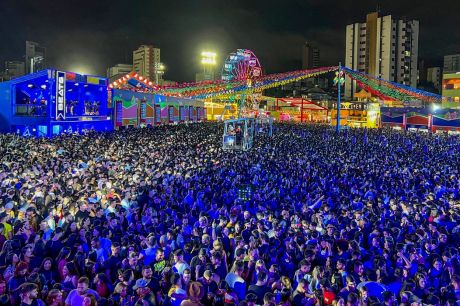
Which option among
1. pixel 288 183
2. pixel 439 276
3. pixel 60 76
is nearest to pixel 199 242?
pixel 439 276

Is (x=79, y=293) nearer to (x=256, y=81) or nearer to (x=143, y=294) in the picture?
(x=143, y=294)

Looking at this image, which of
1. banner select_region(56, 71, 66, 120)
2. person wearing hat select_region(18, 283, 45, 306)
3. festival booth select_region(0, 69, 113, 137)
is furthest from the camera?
festival booth select_region(0, 69, 113, 137)

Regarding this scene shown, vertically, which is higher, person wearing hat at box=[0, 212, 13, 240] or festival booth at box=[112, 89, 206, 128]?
festival booth at box=[112, 89, 206, 128]

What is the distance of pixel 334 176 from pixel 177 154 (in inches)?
292

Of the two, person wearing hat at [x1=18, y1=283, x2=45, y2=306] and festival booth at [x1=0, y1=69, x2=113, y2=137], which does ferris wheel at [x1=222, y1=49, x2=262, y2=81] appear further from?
person wearing hat at [x1=18, y1=283, x2=45, y2=306]

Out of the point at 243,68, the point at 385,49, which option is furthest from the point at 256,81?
the point at 385,49

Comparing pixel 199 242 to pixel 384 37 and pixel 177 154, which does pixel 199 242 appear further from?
pixel 384 37

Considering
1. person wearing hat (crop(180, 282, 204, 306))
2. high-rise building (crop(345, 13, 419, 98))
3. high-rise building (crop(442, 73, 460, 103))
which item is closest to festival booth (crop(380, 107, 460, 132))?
high-rise building (crop(442, 73, 460, 103))

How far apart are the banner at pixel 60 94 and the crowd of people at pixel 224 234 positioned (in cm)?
1244

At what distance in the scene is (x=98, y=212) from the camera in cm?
949

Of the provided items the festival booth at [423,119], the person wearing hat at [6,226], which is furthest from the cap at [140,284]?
the festival booth at [423,119]

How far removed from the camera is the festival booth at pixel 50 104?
27.7 metres

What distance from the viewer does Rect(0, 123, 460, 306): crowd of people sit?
5.81 metres

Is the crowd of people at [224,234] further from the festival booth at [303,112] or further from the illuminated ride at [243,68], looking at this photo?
the festival booth at [303,112]
